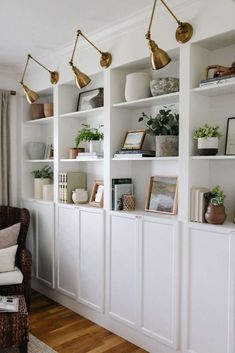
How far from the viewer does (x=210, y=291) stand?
2.26m

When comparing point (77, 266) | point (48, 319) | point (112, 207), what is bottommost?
point (48, 319)

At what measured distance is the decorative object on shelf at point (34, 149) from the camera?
13.2 feet

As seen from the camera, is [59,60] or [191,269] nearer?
[191,269]

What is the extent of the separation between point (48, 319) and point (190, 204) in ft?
5.96

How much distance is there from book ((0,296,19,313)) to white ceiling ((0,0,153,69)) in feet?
6.97

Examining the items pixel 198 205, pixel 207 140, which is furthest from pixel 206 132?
pixel 198 205

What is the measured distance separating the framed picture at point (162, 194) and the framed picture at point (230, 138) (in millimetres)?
521

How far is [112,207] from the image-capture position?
297 centimetres

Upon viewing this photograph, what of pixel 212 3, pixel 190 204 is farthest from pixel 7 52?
pixel 190 204

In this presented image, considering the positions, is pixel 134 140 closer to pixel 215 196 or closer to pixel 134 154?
pixel 134 154

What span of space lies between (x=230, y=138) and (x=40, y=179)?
2.29m

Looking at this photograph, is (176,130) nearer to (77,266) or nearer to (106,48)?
A: (106,48)

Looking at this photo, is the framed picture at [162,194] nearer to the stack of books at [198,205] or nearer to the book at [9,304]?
the stack of books at [198,205]

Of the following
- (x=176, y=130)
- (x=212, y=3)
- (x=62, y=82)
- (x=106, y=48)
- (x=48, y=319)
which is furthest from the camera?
(x=62, y=82)
